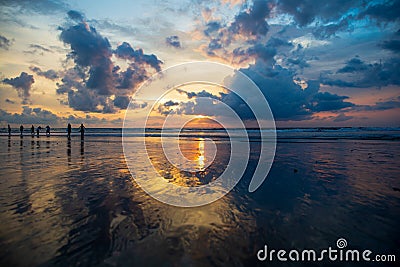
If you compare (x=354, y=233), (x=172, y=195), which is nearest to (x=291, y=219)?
(x=354, y=233)

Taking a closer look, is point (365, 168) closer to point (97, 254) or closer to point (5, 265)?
point (97, 254)

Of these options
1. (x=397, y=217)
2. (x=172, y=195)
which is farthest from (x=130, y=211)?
(x=397, y=217)

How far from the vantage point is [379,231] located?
4.46m

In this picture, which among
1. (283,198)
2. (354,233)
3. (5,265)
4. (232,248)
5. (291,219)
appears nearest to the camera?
(5,265)

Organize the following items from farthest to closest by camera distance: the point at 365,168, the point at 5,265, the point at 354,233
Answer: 1. the point at 365,168
2. the point at 354,233
3. the point at 5,265

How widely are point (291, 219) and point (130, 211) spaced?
3971 mm

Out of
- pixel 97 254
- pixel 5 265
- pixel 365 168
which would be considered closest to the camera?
pixel 5 265

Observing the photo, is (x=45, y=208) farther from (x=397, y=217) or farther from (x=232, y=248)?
(x=397, y=217)

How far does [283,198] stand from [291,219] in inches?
64.4

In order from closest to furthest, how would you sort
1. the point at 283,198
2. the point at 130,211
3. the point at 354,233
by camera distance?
the point at 354,233 → the point at 130,211 → the point at 283,198

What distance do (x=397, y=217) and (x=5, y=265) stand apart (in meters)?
7.87

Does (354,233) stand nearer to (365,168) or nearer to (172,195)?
(172,195)

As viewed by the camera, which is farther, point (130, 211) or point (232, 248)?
point (130, 211)

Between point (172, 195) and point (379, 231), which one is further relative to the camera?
point (172, 195)
